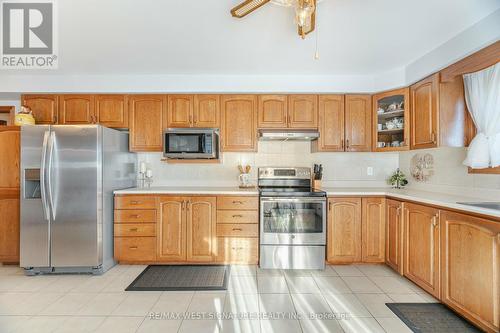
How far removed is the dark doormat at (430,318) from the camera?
6.08 ft

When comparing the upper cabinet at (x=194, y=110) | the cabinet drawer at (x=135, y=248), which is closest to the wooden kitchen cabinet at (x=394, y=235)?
the upper cabinet at (x=194, y=110)

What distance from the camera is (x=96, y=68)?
2.97 m

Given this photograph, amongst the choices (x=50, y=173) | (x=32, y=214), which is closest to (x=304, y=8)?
(x=50, y=173)

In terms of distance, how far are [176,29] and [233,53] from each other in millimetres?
644

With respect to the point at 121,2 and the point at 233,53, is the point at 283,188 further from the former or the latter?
the point at 121,2

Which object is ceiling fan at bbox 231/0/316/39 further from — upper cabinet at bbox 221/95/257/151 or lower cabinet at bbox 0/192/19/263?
lower cabinet at bbox 0/192/19/263

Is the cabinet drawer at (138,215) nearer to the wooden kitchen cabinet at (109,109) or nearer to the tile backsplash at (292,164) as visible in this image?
the tile backsplash at (292,164)

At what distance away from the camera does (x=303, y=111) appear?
325 cm

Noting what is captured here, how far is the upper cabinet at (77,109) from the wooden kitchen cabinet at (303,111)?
260cm

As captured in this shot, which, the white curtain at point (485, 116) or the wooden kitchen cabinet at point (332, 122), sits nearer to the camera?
the white curtain at point (485, 116)

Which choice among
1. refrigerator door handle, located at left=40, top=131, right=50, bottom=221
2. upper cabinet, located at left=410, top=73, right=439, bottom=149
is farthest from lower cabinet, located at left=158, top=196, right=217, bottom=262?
upper cabinet, located at left=410, top=73, right=439, bottom=149

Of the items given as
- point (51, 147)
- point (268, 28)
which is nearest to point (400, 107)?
point (268, 28)

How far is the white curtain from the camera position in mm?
2180

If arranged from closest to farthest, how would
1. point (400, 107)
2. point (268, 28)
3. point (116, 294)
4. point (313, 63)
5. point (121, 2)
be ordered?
point (121, 2)
point (268, 28)
point (116, 294)
point (313, 63)
point (400, 107)
